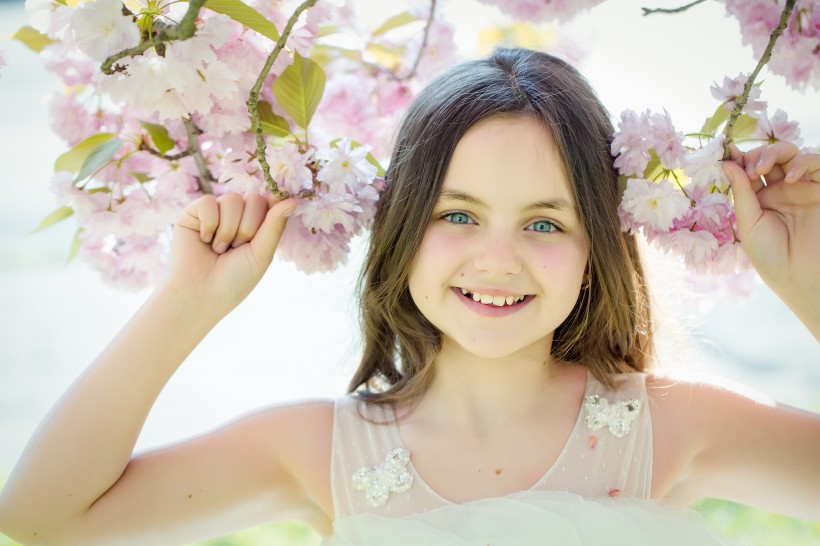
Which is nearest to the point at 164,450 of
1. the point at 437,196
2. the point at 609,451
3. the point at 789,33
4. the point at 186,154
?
the point at 186,154

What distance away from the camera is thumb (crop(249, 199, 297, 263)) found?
3.91ft

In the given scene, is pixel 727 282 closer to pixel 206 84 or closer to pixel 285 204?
pixel 285 204

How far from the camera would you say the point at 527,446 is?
51.3 inches

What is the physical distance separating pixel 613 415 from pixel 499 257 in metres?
0.34

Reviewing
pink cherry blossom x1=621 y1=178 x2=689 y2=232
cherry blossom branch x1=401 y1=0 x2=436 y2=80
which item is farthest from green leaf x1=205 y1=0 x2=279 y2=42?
pink cherry blossom x1=621 y1=178 x2=689 y2=232

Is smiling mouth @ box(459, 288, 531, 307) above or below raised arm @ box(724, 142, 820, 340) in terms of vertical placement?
below

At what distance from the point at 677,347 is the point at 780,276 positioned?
36cm

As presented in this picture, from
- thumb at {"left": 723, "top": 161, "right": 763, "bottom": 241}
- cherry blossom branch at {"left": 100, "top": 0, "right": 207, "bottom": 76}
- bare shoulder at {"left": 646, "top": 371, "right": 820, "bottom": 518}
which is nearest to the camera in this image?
cherry blossom branch at {"left": 100, "top": 0, "right": 207, "bottom": 76}

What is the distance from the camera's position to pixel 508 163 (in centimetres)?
118

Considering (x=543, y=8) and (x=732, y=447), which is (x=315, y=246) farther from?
(x=732, y=447)

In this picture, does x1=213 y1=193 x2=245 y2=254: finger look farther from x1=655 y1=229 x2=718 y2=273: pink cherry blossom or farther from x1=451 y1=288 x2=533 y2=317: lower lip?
x1=655 y1=229 x2=718 y2=273: pink cherry blossom

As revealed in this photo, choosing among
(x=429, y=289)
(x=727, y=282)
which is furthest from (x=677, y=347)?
(x=429, y=289)

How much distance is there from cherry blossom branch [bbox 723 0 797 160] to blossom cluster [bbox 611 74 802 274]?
25mm

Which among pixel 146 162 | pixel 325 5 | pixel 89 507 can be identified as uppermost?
pixel 325 5
